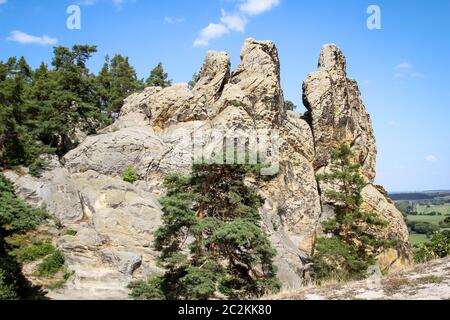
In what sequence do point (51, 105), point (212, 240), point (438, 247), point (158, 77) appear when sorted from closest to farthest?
point (212, 240) → point (51, 105) → point (438, 247) → point (158, 77)

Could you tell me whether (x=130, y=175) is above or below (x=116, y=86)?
below

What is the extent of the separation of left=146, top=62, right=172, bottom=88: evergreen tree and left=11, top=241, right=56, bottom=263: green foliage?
44437 mm

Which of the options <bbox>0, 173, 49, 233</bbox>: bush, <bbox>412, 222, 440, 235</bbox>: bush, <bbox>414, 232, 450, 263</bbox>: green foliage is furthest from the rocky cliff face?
<bbox>412, 222, 440, 235</bbox>: bush

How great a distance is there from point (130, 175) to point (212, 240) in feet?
67.5

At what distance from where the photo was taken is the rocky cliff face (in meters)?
27.8

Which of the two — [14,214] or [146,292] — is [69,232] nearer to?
[14,214]

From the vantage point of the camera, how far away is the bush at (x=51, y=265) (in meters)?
25.0

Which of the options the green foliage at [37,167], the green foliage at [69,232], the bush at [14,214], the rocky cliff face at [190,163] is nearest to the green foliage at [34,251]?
the rocky cliff face at [190,163]

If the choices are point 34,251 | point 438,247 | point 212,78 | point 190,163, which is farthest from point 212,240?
point 438,247

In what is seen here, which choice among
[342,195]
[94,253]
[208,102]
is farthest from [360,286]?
[208,102]

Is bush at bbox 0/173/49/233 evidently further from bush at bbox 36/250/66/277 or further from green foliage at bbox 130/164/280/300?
green foliage at bbox 130/164/280/300

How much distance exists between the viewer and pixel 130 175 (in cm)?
3588

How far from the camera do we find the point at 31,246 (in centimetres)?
2712
